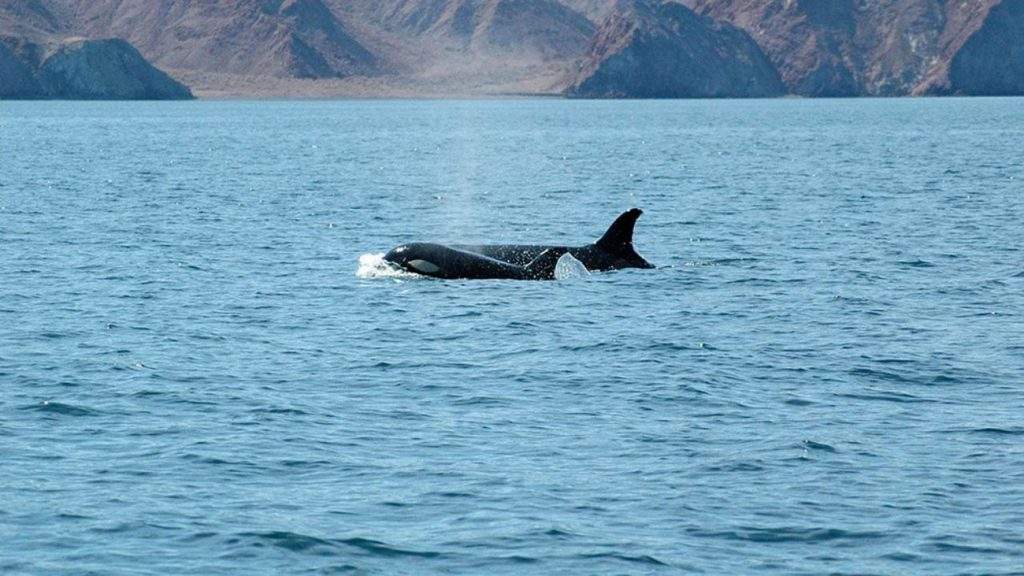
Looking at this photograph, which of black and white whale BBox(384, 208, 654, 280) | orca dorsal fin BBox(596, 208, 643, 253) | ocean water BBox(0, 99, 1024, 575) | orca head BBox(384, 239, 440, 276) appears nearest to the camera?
ocean water BBox(0, 99, 1024, 575)

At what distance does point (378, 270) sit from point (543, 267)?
14.9 ft

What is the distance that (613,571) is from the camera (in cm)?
1650

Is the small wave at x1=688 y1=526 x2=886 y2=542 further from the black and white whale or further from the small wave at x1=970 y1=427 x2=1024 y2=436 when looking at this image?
the black and white whale

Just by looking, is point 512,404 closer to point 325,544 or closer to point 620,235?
point 325,544

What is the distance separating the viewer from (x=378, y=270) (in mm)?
40969

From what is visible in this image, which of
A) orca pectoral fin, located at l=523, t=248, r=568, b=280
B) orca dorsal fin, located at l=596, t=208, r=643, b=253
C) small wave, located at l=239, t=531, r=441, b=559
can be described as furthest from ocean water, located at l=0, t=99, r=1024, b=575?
orca dorsal fin, located at l=596, t=208, r=643, b=253

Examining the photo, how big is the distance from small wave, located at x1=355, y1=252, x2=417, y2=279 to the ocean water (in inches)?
5.9

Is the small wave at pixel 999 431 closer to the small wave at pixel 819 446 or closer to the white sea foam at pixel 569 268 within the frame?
the small wave at pixel 819 446

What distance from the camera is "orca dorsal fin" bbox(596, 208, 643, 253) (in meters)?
40.0

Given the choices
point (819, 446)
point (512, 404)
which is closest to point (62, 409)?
point (512, 404)

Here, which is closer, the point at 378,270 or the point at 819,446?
the point at 819,446

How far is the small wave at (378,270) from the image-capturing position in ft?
131

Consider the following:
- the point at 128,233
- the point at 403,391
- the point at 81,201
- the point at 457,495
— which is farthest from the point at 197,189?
the point at 457,495

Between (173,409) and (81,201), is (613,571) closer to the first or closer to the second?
(173,409)
